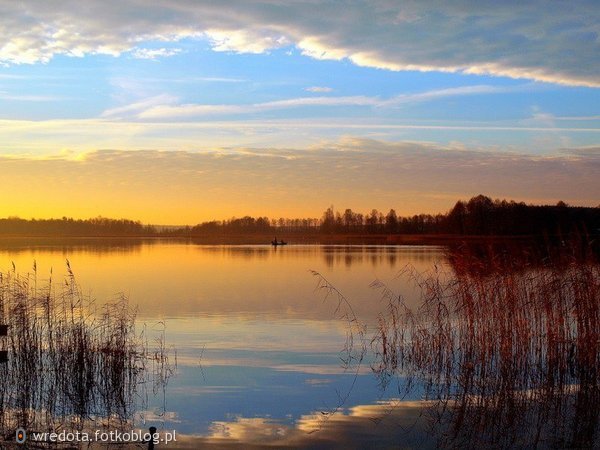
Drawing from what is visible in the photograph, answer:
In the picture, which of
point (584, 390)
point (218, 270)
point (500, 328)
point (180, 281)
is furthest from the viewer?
point (218, 270)

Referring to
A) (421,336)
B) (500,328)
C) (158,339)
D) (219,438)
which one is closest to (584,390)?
(500,328)

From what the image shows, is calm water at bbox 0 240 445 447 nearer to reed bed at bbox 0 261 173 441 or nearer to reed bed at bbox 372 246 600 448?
reed bed at bbox 0 261 173 441

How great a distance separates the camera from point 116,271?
2984 cm

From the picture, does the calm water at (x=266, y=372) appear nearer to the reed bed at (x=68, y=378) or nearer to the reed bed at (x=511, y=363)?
the reed bed at (x=68, y=378)

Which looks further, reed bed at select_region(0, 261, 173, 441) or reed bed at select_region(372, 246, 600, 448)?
reed bed at select_region(0, 261, 173, 441)

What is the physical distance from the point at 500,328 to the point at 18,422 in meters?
7.30

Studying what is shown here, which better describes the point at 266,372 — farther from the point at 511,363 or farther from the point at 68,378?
the point at 511,363

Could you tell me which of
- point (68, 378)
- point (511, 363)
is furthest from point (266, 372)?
point (511, 363)

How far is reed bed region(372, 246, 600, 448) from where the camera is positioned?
734cm

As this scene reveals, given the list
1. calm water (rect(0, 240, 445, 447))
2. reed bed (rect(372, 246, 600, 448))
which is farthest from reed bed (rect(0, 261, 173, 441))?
reed bed (rect(372, 246, 600, 448))

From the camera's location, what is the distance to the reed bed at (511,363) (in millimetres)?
7340

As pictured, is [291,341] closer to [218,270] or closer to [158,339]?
[158,339]

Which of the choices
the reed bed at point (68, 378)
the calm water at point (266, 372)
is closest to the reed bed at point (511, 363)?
the calm water at point (266, 372)

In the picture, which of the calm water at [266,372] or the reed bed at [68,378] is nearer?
the calm water at [266,372]
